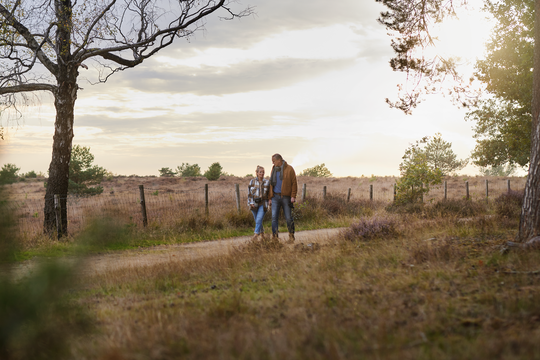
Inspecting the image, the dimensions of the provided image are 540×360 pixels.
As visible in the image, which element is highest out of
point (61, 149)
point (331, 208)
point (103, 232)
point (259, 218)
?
point (61, 149)

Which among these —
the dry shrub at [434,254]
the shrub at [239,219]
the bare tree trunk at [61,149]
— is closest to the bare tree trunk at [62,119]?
the bare tree trunk at [61,149]

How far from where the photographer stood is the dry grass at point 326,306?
10.1ft

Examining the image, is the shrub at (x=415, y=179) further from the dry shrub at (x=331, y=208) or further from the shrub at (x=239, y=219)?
the shrub at (x=239, y=219)

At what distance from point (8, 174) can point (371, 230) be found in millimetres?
7929

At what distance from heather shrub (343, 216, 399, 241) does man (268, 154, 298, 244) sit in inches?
64.0

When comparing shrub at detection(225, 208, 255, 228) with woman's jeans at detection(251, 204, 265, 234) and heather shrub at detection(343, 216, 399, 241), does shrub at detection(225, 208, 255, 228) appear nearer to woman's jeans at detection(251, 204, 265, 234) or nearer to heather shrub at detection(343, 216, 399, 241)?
woman's jeans at detection(251, 204, 265, 234)

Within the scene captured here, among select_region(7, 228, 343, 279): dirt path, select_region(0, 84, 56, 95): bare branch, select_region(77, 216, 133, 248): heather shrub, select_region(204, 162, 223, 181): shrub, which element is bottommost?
select_region(7, 228, 343, 279): dirt path

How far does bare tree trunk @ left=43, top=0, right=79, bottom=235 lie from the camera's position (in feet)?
43.8

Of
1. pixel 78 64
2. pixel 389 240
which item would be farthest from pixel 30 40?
pixel 389 240

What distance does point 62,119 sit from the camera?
1334 centimetres

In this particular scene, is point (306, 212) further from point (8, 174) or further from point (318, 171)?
point (318, 171)

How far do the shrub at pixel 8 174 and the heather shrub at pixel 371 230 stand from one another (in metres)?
7.42

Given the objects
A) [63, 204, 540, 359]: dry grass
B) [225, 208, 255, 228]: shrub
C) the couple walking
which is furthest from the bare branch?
[63, 204, 540, 359]: dry grass

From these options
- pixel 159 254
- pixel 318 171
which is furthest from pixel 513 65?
pixel 318 171
